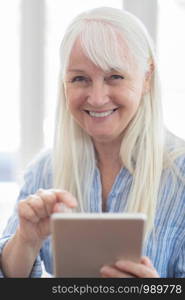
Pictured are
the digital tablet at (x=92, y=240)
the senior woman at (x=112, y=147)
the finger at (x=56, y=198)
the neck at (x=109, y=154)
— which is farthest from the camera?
the neck at (x=109, y=154)

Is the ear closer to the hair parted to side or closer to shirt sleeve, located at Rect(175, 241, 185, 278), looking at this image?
the hair parted to side

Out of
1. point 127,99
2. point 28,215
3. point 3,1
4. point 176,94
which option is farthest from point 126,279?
point 3,1

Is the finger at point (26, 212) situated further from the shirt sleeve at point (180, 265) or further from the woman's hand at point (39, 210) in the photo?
the shirt sleeve at point (180, 265)

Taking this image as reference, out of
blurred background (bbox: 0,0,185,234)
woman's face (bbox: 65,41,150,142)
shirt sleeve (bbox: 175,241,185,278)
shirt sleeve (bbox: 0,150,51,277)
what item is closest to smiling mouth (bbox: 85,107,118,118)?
woman's face (bbox: 65,41,150,142)

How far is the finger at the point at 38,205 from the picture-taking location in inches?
33.6

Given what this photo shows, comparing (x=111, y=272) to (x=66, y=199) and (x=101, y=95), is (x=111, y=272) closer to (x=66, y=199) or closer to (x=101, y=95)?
(x=66, y=199)

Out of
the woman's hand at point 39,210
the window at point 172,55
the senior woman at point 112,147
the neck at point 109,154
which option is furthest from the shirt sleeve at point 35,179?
the window at point 172,55

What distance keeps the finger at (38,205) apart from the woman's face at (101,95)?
1.06 ft

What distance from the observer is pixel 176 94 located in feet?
6.25

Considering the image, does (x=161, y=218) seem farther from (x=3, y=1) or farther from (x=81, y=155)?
(x=3, y=1)

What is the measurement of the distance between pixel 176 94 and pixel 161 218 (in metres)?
0.88

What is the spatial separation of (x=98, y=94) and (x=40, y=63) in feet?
3.12

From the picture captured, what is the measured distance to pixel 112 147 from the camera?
48.1 inches

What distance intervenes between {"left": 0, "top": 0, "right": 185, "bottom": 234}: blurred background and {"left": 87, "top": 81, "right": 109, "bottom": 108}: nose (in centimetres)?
79
